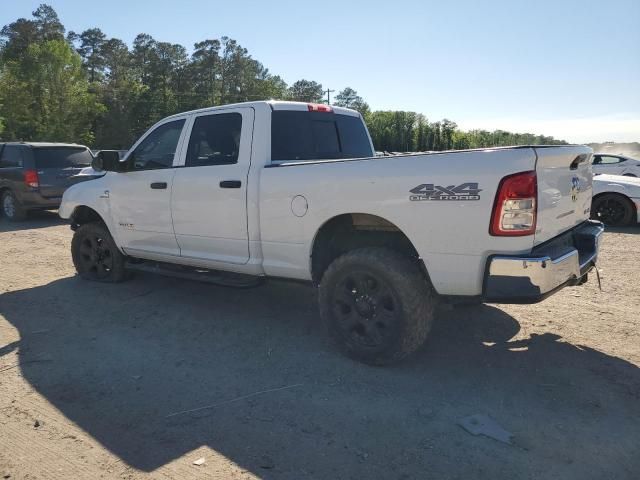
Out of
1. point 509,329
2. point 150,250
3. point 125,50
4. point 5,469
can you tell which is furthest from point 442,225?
point 125,50

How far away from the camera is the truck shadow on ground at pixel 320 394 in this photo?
2762mm

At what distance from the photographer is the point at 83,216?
6.54 meters

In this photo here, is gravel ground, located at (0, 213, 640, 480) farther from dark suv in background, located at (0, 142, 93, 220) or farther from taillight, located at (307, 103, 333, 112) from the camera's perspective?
dark suv in background, located at (0, 142, 93, 220)

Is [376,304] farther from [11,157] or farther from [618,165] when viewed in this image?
[618,165]

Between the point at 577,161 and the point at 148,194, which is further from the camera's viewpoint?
the point at 148,194

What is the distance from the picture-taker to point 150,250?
18.4ft

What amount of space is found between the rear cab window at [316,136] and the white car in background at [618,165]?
35.7 feet

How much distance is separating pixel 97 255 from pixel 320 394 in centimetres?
411

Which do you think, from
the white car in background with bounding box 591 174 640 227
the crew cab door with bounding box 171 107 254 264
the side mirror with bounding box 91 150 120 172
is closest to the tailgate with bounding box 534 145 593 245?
the crew cab door with bounding box 171 107 254 264

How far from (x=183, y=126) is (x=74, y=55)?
199 ft

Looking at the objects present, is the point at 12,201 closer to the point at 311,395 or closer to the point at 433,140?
the point at 311,395

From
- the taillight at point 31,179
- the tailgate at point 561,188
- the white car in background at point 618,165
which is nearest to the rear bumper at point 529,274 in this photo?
the tailgate at point 561,188

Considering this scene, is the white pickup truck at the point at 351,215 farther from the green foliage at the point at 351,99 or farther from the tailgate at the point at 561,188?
the green foliage at the point at 351,99

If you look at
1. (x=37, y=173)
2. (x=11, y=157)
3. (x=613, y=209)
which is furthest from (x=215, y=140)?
(x=11, y=157)
